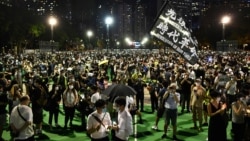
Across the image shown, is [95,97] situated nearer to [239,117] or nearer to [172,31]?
[172,31]

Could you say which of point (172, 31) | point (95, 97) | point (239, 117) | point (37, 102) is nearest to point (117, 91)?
point (95, 97)

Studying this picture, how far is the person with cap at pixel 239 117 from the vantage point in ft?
33.6

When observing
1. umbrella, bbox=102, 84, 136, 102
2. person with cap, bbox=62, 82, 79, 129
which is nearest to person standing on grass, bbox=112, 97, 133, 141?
umbrella, bbox=102, 84, 136, 102

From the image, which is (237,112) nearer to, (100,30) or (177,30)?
(177,30)

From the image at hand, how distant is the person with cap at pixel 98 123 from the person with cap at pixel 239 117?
424 cm

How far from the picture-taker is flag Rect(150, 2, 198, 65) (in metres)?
11.8

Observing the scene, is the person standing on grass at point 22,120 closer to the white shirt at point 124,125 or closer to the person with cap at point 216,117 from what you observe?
the white shirt at point 124,125

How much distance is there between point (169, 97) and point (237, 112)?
2314 millimetres

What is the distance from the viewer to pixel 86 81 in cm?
1927

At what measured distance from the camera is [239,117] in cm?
1060

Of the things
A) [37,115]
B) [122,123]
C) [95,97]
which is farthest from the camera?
[95,97]

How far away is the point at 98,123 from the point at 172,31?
207 inches

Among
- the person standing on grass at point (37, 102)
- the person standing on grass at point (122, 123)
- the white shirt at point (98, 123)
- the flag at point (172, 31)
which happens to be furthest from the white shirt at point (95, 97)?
the person standing on grass at point (122, 123)

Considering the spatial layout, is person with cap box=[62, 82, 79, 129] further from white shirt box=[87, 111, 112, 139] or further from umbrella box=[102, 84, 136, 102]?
white shirt box=[87, 111, 112, 139]
